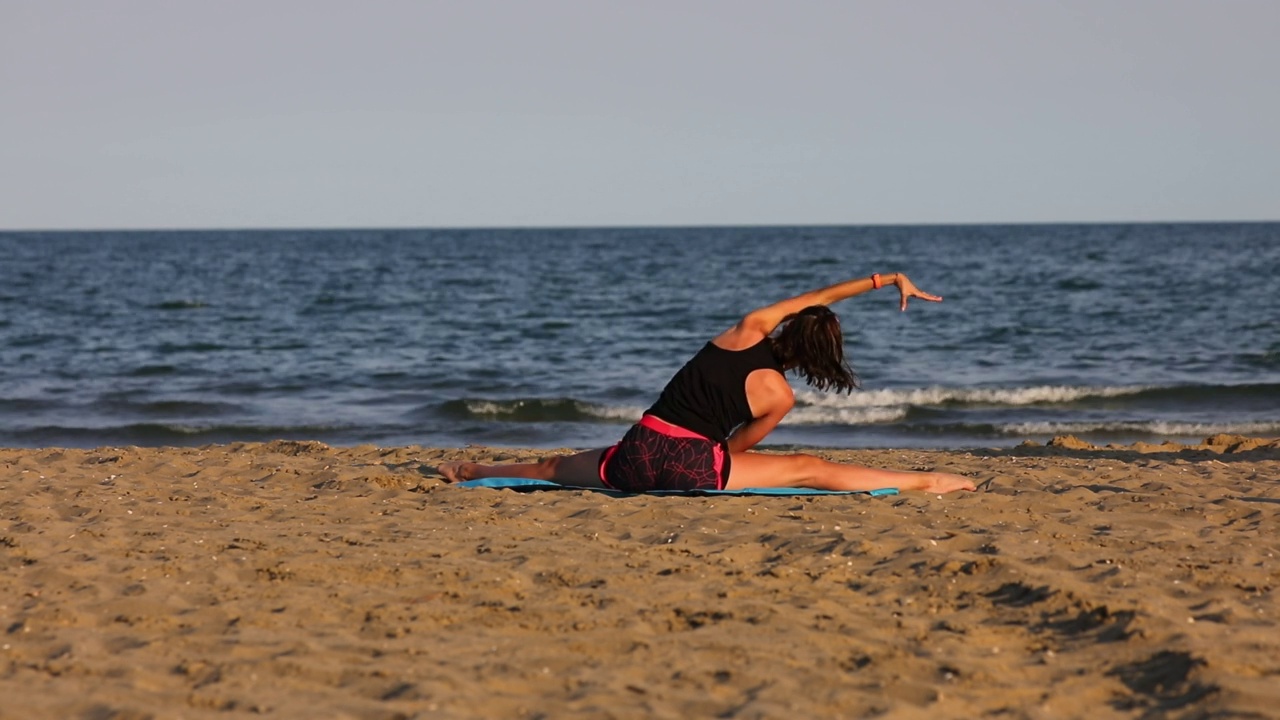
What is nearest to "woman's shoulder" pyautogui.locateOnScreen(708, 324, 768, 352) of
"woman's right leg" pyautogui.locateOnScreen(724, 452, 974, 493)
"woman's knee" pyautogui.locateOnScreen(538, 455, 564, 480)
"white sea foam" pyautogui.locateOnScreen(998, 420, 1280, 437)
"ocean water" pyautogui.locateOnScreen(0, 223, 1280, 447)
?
"woman's right leg" pyautogui.locateOnScreen(724, 452, 974, 493)

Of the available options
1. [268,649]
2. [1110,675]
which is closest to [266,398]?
[268,649]

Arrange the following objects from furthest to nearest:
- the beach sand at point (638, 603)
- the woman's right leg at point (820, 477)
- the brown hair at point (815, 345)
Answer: the woman's right leg at point (820, 477)
the brown hair at point (815, 345)
the beach sand at point (638, 603)

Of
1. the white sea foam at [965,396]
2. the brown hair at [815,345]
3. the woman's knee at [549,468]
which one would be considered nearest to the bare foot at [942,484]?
the brown hair at [815,345]

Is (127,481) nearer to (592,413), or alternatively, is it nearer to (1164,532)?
(1164,532)

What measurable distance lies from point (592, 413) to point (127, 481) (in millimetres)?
7232

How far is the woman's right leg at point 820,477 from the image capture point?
716 centimetres

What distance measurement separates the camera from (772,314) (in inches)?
262

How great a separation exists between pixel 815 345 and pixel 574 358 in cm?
1304

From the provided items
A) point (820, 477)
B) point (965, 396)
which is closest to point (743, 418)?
point (820, 477)

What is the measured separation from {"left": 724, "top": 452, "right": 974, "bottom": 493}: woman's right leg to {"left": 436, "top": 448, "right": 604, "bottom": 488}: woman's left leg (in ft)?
2.83

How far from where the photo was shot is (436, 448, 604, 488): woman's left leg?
7387 millimetres

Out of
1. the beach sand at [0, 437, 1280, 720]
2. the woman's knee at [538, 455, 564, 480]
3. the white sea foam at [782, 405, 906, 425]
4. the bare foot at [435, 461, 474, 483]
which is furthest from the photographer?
the white sea foam at [782, 405, 906, 425]

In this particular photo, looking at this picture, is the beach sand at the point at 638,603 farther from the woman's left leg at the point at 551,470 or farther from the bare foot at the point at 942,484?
the woman's left leg at the point at 551,470

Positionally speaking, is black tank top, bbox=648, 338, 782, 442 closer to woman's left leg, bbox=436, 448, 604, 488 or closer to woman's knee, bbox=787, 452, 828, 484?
woman's knee, bbox=787, 452, 828, 484
